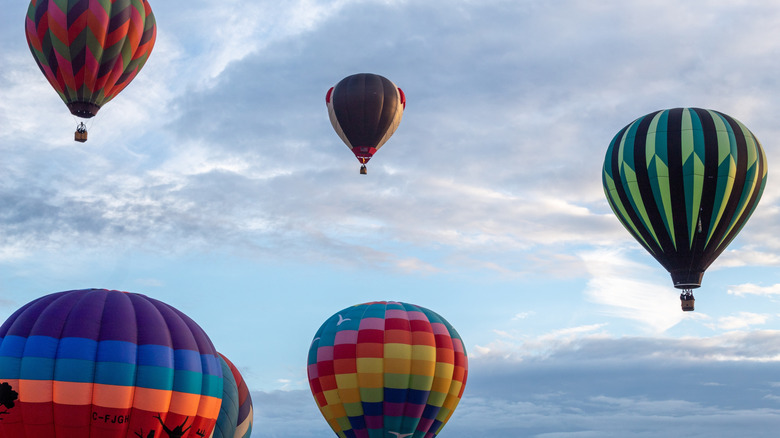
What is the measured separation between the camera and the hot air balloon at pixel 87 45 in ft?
124

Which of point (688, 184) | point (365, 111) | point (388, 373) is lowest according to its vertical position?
point (388, 373)

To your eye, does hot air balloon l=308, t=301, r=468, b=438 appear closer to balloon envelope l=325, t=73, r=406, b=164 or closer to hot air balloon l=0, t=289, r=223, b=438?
balloon envelope l=325, t=73, r=406, b=164

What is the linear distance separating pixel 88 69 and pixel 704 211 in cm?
1894

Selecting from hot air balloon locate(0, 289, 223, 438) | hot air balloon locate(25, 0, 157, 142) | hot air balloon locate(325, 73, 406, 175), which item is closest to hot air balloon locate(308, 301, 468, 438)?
hot air balloon locate(325, 73, 406, 175)

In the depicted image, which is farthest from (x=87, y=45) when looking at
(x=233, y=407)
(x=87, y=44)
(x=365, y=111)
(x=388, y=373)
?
(x=388, y=373)

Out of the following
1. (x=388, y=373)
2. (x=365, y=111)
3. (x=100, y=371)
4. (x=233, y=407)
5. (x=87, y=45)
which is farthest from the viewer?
(x=365, y=111)

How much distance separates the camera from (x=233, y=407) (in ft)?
109

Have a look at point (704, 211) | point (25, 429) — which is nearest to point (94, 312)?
point (25, 429)

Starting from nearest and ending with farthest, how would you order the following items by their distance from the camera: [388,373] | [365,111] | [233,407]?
[233,407] < [388,373] < [365,111]

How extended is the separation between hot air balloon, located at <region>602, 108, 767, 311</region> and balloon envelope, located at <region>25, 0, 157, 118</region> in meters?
15.4

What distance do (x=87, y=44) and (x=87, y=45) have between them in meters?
0.03

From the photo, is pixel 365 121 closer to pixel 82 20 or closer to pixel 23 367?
pixel 82 20

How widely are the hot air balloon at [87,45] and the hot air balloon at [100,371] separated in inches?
476

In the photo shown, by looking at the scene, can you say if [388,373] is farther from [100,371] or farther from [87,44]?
[87,44]
